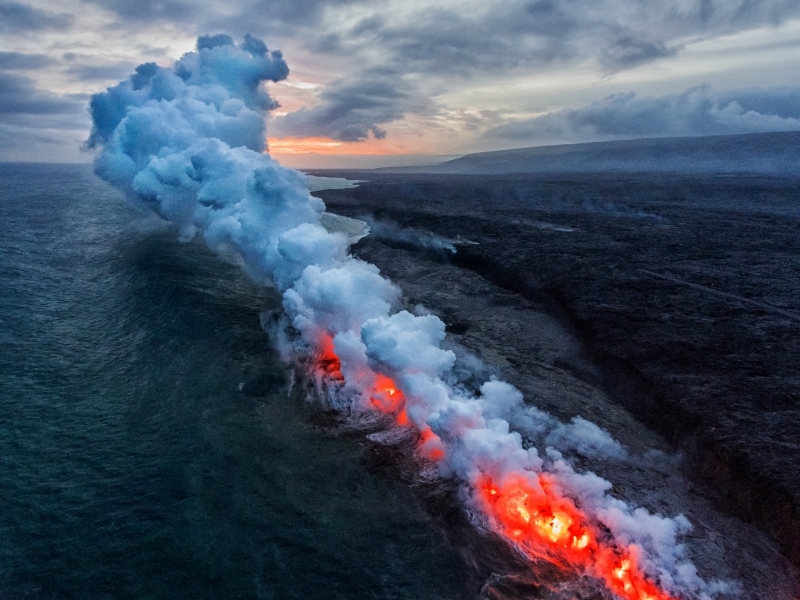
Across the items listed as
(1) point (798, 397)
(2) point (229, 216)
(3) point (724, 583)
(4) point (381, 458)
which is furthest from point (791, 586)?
(2) point (229, 216)

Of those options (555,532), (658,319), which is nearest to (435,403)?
(555,532)

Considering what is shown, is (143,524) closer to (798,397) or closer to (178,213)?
(798,397)

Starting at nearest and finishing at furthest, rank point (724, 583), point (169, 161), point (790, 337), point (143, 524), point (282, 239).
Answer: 1. point (724, 583)
2. point (143, 524)
3. point (790, 337)
4. point (282, 239)
5. point (169, 161)

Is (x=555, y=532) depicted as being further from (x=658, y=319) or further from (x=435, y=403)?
(x=658, y=319)

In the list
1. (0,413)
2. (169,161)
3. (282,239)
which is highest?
(169,161)

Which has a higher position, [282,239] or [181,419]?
[282,239]

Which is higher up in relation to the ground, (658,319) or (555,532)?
(658,319)

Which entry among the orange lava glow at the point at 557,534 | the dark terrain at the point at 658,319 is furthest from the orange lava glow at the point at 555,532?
the dark terrain at the point at 658,319
